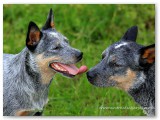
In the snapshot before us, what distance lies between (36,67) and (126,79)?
0.77m

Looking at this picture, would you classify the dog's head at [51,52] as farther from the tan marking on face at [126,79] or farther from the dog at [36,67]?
the tan marking on face at [126,79]

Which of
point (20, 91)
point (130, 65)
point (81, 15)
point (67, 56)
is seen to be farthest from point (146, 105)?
point (81, 15)

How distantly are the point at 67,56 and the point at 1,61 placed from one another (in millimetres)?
708

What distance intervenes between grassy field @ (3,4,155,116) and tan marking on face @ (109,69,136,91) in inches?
15.4

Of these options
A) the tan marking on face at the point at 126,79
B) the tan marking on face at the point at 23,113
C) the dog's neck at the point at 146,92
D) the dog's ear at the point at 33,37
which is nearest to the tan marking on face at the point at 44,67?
the dog's ear at the point at 33,37

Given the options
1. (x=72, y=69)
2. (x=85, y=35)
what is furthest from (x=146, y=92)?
(x=85, y=35)

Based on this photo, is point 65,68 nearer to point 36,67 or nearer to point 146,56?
point 36,67

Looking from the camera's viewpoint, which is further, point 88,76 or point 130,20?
point 130,20

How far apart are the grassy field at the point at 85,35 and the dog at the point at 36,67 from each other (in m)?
0.24

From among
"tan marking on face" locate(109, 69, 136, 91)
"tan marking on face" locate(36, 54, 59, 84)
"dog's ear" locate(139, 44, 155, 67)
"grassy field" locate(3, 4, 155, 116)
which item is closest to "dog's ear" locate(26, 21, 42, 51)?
"tan marking on face" locate(36, 54, 59, 84)

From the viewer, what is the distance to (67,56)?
4.57 m

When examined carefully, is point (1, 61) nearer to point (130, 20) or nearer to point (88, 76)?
point (88, 76)

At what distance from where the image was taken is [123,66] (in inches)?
178

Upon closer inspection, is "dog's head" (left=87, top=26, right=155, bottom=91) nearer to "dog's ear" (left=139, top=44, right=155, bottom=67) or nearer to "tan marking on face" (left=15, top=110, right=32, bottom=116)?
"dog's ear" (left=139, top=44, right=155, bottom=67)
